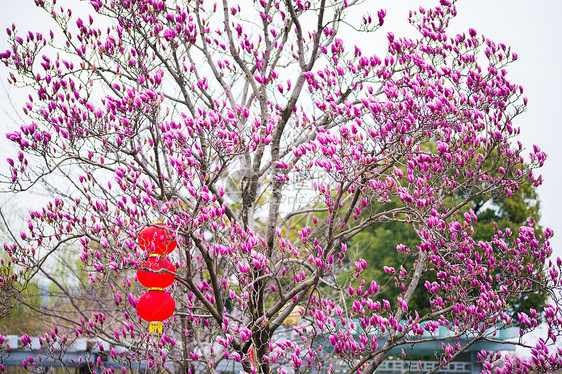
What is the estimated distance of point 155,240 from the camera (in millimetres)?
3514

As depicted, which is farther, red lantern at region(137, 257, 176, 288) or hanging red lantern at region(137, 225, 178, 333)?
red lantern at region(137, 257, 176, 288)

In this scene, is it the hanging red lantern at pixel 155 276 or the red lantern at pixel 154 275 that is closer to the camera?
the hanging red lantern at pixel 155 276

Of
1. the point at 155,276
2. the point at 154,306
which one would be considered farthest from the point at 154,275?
the point at 154,306

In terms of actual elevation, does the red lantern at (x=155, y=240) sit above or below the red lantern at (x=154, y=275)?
above

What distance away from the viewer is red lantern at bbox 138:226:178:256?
11.4 feet

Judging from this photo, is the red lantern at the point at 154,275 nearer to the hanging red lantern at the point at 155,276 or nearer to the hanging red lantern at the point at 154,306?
the hanging red lantern at the point at 155,276

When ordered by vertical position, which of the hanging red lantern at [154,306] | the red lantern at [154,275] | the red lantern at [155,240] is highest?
the red lantern at [155,240]

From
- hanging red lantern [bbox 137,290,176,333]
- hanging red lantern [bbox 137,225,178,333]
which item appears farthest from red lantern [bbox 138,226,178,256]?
hanging red lantern [bbox 137,290,176,333]

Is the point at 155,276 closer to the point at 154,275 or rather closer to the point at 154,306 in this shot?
the point at 154,275

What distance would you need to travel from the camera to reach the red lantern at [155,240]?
349cm

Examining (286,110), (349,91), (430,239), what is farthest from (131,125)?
(430,239)

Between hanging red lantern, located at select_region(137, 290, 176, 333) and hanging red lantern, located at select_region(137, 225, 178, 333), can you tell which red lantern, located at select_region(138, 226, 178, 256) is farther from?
hanging red lantern, located at select_region(137, 290, 176, 333)

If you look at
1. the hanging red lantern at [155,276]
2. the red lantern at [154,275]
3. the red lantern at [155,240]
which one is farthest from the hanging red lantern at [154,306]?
the red lantern at [155,240]

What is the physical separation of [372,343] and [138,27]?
10.3ft
